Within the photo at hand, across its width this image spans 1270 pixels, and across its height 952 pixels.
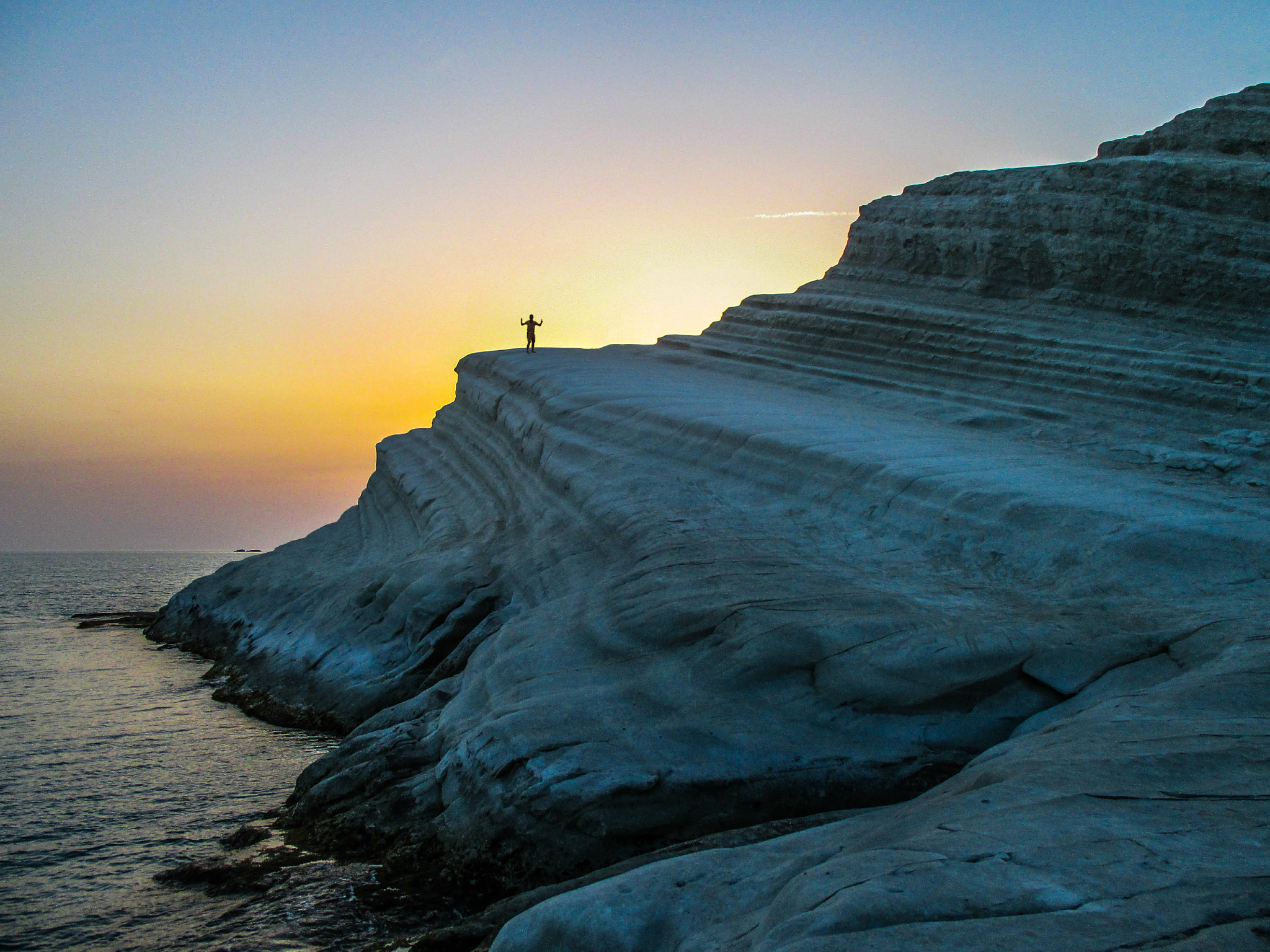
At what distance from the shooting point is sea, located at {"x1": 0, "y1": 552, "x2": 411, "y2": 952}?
7.98 metres

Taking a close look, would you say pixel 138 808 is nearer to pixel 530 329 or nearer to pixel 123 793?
pixel 123 793

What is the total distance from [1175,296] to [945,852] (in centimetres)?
1488

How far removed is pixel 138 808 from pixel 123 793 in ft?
2.73

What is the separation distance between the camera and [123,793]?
12000 millimetres

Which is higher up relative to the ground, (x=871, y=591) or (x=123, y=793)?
(x=871, y=591)

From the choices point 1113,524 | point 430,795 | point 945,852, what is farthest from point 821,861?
point 1113,524

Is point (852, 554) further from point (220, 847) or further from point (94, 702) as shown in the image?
point (94, 702)

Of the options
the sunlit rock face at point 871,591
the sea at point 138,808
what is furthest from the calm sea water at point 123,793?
the sunlit rock face at point 871,591

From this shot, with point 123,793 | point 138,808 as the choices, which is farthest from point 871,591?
point 123,793

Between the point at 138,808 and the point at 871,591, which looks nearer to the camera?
the point at 871,591

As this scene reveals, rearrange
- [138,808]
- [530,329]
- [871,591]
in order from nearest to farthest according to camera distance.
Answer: [871,591]
[138,808]
[530,329]

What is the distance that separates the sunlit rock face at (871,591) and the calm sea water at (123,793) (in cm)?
121

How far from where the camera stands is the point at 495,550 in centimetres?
1484

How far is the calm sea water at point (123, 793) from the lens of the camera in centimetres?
816
